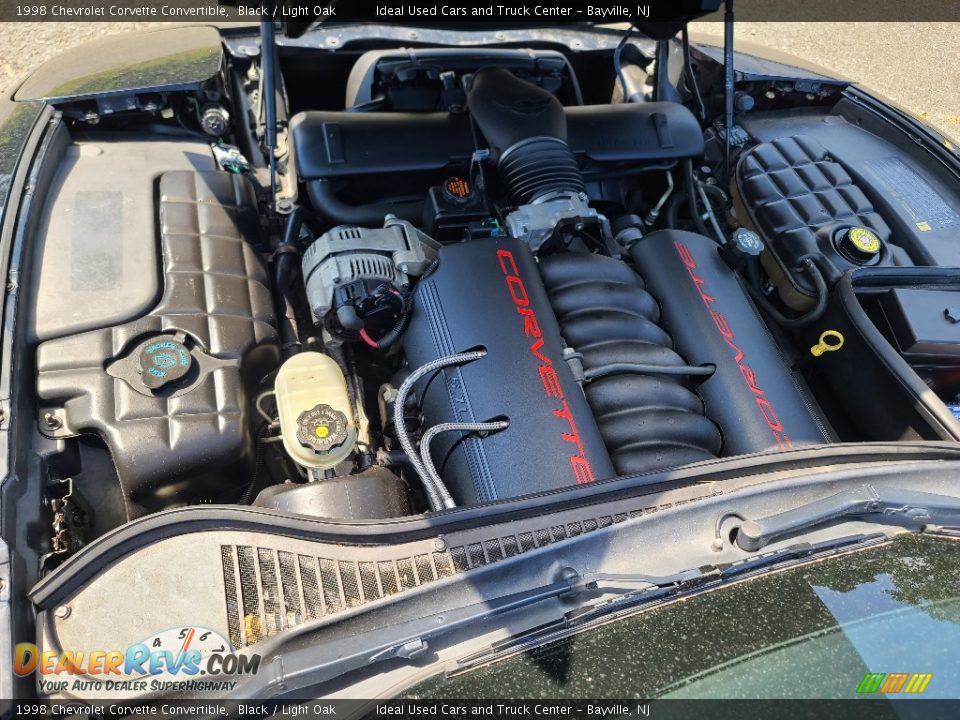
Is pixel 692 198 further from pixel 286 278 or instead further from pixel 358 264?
pixel 286 278

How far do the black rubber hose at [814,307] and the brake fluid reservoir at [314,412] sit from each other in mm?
1312

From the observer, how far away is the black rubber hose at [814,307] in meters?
2.00

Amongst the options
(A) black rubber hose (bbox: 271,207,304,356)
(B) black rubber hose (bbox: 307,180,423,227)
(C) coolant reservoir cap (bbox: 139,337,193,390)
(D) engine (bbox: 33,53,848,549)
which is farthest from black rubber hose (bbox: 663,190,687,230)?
(C) coolant reservoir cap (bbox: 139,337,193,390)

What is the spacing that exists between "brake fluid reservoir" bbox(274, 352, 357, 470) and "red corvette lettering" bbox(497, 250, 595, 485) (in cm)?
47

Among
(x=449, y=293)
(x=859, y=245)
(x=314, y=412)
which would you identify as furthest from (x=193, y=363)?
(x=859, y=245)

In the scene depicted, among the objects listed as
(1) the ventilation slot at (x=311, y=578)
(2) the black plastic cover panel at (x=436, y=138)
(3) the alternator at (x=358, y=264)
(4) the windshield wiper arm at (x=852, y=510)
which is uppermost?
(2) the black plastic cover panel at (x=436, y=138)

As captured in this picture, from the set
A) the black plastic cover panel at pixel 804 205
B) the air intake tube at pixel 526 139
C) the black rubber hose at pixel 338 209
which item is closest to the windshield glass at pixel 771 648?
the black plastic cover panel at pixel 804 205

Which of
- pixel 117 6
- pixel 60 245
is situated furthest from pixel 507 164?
pixel 117 6

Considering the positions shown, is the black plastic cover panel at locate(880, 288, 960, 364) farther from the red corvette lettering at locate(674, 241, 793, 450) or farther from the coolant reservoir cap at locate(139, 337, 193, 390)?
the coolant reservoir cap at locate(139, 337, 193, 390)

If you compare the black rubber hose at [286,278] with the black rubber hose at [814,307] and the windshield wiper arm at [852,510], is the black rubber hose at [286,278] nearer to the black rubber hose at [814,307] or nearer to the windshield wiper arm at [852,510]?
the windshield wiper arm at [852,510]

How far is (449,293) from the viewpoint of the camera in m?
1.79

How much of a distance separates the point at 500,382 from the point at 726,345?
676mm

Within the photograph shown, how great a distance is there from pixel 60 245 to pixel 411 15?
1.31m

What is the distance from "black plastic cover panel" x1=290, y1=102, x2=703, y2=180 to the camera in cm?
200
